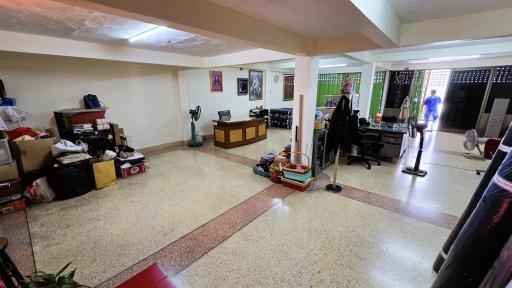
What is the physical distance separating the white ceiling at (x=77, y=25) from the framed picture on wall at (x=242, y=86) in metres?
3.80

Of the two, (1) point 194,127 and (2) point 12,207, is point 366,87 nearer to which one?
(1) point 194,127

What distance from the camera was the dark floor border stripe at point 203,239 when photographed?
6.57 ft

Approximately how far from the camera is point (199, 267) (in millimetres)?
2012

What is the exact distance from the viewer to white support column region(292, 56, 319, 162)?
11.3 ft

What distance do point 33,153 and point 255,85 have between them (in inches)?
256

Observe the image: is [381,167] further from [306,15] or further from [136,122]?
[136,122]

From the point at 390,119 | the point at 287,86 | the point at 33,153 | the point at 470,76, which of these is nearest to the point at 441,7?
the point at 390,119

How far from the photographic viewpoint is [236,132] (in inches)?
236

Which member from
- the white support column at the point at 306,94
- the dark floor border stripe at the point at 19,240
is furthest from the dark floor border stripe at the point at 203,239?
the white support column at the point at 306,94

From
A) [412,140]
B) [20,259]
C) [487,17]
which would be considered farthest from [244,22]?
[412,140]

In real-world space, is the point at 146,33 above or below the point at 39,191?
above

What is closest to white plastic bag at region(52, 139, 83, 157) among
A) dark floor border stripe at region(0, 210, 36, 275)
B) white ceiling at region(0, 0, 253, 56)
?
dark floor border stripe at region(0, 210, 36, 275)

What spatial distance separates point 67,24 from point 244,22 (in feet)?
7.69

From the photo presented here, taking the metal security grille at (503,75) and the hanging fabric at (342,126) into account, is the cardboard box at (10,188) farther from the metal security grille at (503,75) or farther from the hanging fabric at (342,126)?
the metal security grille at (503,75)
